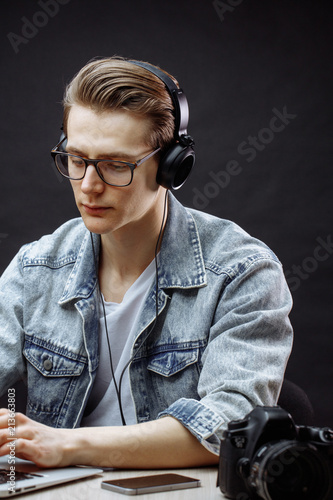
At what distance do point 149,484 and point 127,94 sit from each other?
90 centimetres

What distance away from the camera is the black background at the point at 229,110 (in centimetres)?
277

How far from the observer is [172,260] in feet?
5.83

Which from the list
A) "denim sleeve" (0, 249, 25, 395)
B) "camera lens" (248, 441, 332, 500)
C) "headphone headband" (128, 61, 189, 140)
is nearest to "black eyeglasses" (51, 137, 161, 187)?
"headphone headband" (128, 61, 189, 140)

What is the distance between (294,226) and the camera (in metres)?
2.80

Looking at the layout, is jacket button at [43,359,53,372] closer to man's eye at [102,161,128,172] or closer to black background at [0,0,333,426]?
man's eye at [102,161,128,172]

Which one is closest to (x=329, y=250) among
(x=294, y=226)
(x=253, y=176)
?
(x=294, y=226)

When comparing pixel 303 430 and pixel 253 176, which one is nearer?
pixel 303 430

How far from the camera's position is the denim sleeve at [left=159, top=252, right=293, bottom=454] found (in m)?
1.36

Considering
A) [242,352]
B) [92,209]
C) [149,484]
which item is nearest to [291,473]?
[149,484]

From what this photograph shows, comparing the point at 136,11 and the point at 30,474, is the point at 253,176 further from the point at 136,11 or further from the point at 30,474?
the point at 30,474

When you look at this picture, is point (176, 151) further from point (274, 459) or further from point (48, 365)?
point (274, 459)

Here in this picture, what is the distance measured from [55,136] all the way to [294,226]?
41.3 inches

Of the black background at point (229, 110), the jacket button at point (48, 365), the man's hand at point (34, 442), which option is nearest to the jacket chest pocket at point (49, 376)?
the jacket button at point (48, 365)

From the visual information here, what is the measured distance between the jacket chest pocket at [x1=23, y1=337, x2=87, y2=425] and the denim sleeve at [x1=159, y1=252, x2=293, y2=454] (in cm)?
37
